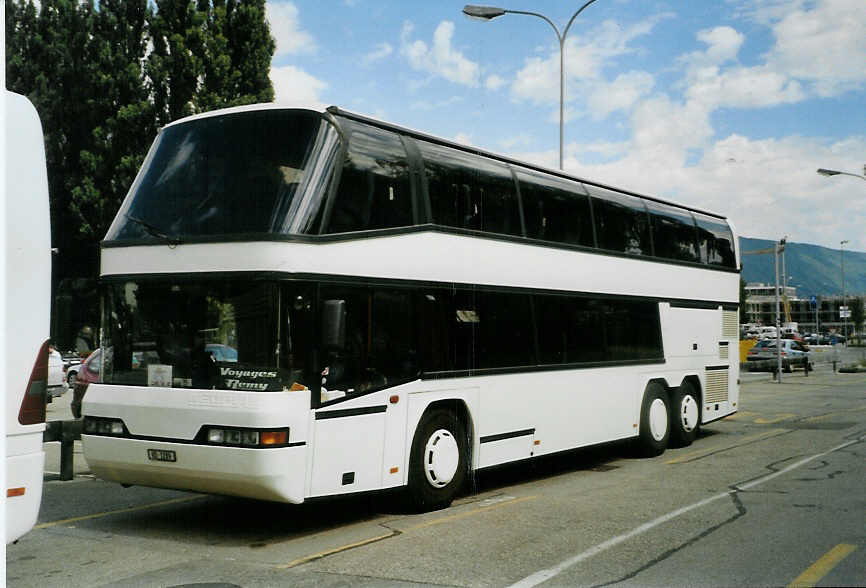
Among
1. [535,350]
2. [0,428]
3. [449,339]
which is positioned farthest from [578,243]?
[0,428]

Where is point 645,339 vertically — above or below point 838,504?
above

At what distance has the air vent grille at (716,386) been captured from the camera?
621 inches

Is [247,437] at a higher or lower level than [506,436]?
higher

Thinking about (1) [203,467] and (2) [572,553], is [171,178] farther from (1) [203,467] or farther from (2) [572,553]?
(2) [572,553]

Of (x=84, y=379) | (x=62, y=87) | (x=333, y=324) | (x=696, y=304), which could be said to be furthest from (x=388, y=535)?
(x=62, y=87)

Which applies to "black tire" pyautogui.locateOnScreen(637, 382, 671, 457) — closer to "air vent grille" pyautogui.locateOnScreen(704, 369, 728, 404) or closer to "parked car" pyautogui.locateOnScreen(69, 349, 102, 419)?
"air vent grille" pyautogui.locateOnScreen(704, 369, 728, 404)

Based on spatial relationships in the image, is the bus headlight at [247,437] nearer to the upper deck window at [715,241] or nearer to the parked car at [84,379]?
the parked car at [84,379]

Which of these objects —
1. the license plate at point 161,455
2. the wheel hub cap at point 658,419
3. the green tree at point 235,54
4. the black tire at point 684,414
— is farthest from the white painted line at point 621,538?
the green tree at point 235,54

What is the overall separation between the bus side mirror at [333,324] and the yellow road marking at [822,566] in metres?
3.90

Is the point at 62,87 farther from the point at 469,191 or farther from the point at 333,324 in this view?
the point at 333,324

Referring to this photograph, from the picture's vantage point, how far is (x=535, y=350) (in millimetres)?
11094

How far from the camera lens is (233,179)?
805 centimetres

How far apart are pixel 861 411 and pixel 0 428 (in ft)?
71.2

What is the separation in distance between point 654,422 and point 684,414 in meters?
1.22
